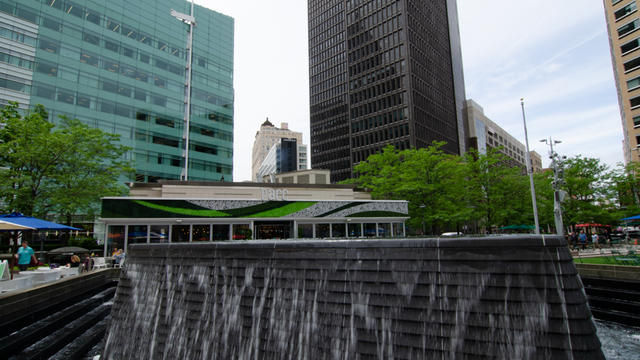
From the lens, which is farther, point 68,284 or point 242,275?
point 68,284

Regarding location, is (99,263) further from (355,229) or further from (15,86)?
(15,86)

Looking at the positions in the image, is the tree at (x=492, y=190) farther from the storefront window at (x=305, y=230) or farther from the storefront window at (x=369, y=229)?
the storefront window at (x=305, y=230)

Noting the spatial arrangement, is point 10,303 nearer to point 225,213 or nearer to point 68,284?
point 68,284

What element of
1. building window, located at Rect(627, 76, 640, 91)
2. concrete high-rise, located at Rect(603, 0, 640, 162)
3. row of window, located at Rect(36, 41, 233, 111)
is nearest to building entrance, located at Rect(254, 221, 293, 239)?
row of window, located at Rect(36, 41, 233, 111)

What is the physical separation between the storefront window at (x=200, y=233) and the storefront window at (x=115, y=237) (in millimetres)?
5002

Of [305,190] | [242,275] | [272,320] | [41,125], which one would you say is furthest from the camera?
[305,190]

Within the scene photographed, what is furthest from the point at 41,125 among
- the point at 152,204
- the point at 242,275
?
the point at 242,275

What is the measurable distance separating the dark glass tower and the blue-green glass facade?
3771 centimetres

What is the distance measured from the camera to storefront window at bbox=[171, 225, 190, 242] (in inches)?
1020

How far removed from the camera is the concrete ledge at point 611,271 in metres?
13.0

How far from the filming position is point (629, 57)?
5659 cm

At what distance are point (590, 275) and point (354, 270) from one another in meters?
15.4

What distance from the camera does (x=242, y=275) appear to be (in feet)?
18.0

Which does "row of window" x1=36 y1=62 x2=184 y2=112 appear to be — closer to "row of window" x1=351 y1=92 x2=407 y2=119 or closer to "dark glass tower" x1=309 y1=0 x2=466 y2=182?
"row of window" x1=351 y1=92 x2=407 y2=119
